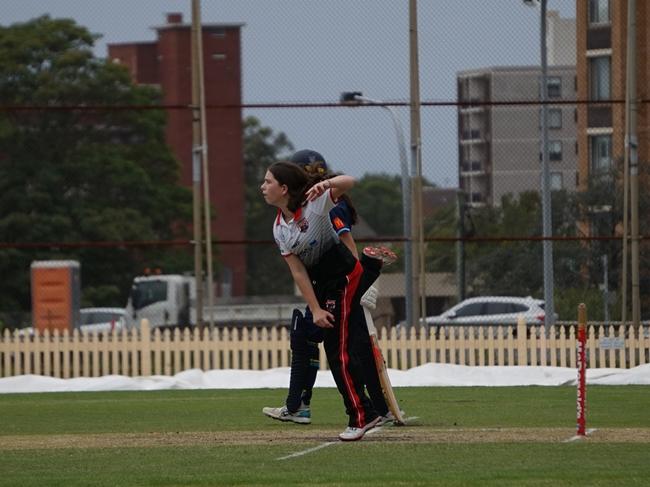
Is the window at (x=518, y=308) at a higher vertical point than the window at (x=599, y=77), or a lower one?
lower

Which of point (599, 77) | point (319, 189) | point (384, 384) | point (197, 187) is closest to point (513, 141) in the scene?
point (599, 77)

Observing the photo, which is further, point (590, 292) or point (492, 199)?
point (492, 199)

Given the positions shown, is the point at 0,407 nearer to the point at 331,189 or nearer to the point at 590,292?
the point at 331,189

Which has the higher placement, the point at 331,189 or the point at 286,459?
the point at 331,189

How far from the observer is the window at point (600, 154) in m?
28.7

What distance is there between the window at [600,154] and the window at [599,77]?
101 centimetres

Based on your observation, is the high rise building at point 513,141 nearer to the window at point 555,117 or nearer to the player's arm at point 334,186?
the window at point 555,117

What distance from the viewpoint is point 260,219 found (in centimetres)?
9488

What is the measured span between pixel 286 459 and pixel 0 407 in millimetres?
7804

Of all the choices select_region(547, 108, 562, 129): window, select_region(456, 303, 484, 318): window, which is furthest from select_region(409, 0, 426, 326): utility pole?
select_region(456, 303, 484, 318): window

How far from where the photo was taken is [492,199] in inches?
1326

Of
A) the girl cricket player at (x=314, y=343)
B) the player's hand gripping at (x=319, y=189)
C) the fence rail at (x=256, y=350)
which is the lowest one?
the fence rail at (x=256, y=350)

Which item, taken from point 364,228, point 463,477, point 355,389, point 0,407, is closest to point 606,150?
point 0,407

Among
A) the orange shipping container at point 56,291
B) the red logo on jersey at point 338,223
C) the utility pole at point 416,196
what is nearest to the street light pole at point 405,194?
the utility pole at point 416,196
